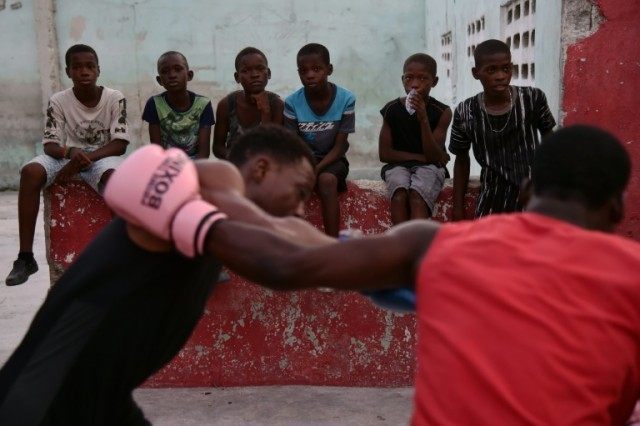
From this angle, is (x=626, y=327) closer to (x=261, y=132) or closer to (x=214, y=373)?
(x=261, y=132)

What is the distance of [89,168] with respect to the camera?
176 inches

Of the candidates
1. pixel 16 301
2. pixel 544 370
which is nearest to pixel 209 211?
pixel 544 370

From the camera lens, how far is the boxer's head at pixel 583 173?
5.49 ft

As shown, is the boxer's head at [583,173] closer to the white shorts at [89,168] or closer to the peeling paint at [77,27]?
the white shorts at [89,168]

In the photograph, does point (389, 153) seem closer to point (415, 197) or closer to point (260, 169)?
point (415, 197)

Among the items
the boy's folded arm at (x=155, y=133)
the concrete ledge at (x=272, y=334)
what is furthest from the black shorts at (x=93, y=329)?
the boy's folded arm at (x=155, y=133)

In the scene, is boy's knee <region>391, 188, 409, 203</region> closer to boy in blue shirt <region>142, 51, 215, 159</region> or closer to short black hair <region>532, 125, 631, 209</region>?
boy in blue shirt <region>142, 51, 215, 159</region>

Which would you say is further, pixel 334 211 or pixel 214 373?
pixel 214 373

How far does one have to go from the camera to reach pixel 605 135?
1.71 metres

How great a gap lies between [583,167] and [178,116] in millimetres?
3389

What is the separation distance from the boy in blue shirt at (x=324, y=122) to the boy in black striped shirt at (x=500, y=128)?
58cm

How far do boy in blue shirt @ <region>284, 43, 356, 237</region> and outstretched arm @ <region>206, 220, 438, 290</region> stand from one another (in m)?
2.48

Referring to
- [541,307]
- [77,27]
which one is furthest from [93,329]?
[77,27]

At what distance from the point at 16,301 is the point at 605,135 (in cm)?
531
